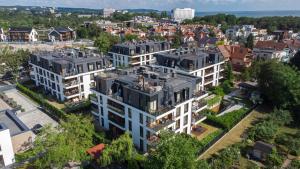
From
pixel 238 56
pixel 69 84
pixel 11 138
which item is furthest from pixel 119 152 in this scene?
pixel 238 56

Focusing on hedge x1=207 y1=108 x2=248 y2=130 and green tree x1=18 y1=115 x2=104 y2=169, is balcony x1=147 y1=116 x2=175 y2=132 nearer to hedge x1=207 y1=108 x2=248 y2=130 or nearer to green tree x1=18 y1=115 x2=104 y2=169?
green tree x1=18 y1=115 x2=104 y2=169

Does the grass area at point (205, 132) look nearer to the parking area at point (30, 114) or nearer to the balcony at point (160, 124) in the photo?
the balcony at point (160, 124)

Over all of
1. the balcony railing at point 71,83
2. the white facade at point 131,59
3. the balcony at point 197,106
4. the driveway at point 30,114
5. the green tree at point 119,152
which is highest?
the white facade at point 131,59

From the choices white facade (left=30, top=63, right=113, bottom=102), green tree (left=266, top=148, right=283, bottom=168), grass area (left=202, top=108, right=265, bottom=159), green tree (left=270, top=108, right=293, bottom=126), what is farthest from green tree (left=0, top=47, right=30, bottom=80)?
green tree (left=266, top=148, right=283, bottom=168)

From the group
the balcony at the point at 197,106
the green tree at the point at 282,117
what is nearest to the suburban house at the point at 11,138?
the balcony at the point at 197,106

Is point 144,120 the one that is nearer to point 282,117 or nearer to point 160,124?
point 160,124

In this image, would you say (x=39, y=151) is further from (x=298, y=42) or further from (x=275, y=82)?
(x=298, y=42)

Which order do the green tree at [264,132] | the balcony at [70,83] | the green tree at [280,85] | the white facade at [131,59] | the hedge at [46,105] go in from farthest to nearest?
the white facade at [131,59] < the balcony at [70,83] < the hedge at [46,105] < the green tree at [280,85] < the green tree at [264,132]

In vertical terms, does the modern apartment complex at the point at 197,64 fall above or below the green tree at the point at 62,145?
above
